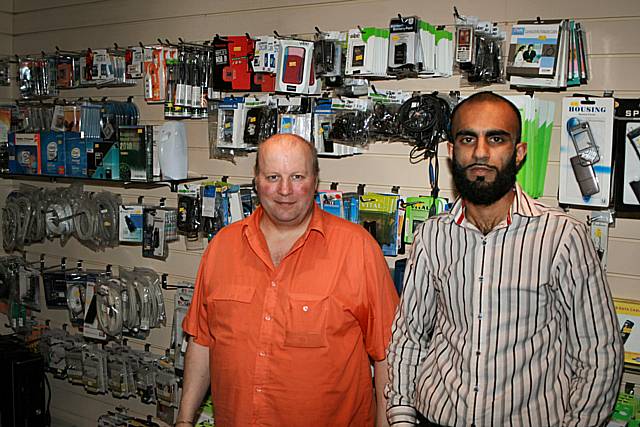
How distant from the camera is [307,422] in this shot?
8.92 ft

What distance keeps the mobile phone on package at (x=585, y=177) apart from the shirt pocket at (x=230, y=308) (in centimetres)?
139

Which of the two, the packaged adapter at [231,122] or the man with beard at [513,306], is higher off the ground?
the packaged adapter at [231,122]

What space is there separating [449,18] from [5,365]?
135 inches

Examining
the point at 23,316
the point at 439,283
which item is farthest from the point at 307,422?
the point at 23,316

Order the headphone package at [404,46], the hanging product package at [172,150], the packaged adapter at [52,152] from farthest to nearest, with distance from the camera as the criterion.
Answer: the packaged adapter at [52,152], the hanging product package at [172,150], the headphone package at [404,46]

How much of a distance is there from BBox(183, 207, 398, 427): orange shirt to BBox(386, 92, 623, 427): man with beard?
45 centimetres

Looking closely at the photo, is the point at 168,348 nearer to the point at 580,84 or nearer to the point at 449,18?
the point at 449,18

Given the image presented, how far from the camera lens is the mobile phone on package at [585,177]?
2781 mm

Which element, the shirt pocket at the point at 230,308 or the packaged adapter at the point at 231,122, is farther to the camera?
the packaged adapter at the point at 231,122

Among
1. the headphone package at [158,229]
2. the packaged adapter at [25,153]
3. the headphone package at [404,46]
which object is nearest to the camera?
the headphone package at [404,46]

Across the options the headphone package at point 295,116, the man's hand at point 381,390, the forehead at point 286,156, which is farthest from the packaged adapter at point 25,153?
the man's hand at point 381,390

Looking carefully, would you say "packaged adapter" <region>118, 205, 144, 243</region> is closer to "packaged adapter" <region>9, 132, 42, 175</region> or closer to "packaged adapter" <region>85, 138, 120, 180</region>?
"packaged adapter" <region>85, 138, 120, 180</region>

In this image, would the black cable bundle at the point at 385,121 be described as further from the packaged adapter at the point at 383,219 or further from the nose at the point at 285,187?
the nose at the point at 285,187

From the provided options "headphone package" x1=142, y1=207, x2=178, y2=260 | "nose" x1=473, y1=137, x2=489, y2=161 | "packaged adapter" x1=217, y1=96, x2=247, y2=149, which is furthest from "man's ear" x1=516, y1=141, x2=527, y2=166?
"headphone package" x1=142, y1=207, x2=178, y2=260
